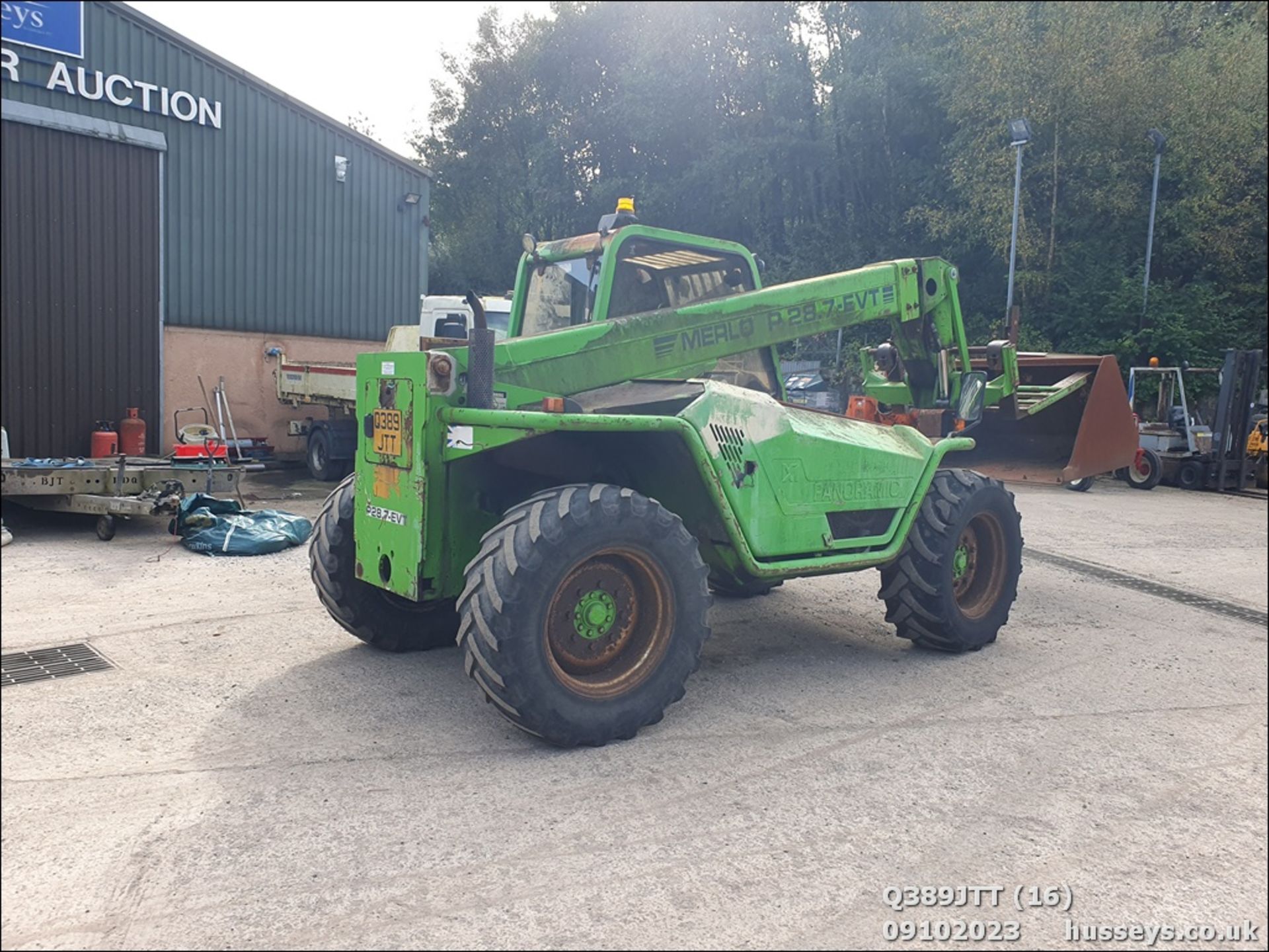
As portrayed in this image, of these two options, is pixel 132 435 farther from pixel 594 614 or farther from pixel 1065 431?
pixel 1065 431

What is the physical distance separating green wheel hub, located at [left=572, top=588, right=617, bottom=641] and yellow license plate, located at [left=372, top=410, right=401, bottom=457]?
108cm

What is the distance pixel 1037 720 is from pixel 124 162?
475 inches

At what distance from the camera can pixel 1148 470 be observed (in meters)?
16.5

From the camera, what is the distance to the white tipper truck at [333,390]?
13.9 m

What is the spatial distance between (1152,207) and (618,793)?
19.8m

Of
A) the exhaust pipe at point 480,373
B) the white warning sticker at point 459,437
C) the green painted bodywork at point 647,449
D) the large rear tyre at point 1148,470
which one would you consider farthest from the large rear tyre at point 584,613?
the large rear tyre at point 1148,470

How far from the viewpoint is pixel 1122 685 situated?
544cm

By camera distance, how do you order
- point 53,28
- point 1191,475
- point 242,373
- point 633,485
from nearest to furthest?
point 633,485 → point 53,28 → point 242,373 → point 1191,475

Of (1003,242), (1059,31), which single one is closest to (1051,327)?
(1003,242)

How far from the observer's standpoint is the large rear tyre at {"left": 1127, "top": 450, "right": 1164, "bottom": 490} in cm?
1636

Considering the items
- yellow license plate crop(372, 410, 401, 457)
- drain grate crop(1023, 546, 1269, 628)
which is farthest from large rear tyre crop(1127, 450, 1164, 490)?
yellow license plate crop(372, 410, 401, 457)

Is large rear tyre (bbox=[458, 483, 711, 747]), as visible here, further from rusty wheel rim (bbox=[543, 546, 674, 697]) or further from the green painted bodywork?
the green painted bodywork

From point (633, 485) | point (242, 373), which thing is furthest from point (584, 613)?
point (242, 373)

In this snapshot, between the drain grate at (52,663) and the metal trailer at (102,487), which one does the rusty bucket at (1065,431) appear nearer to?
the drain grate at (52,663)
